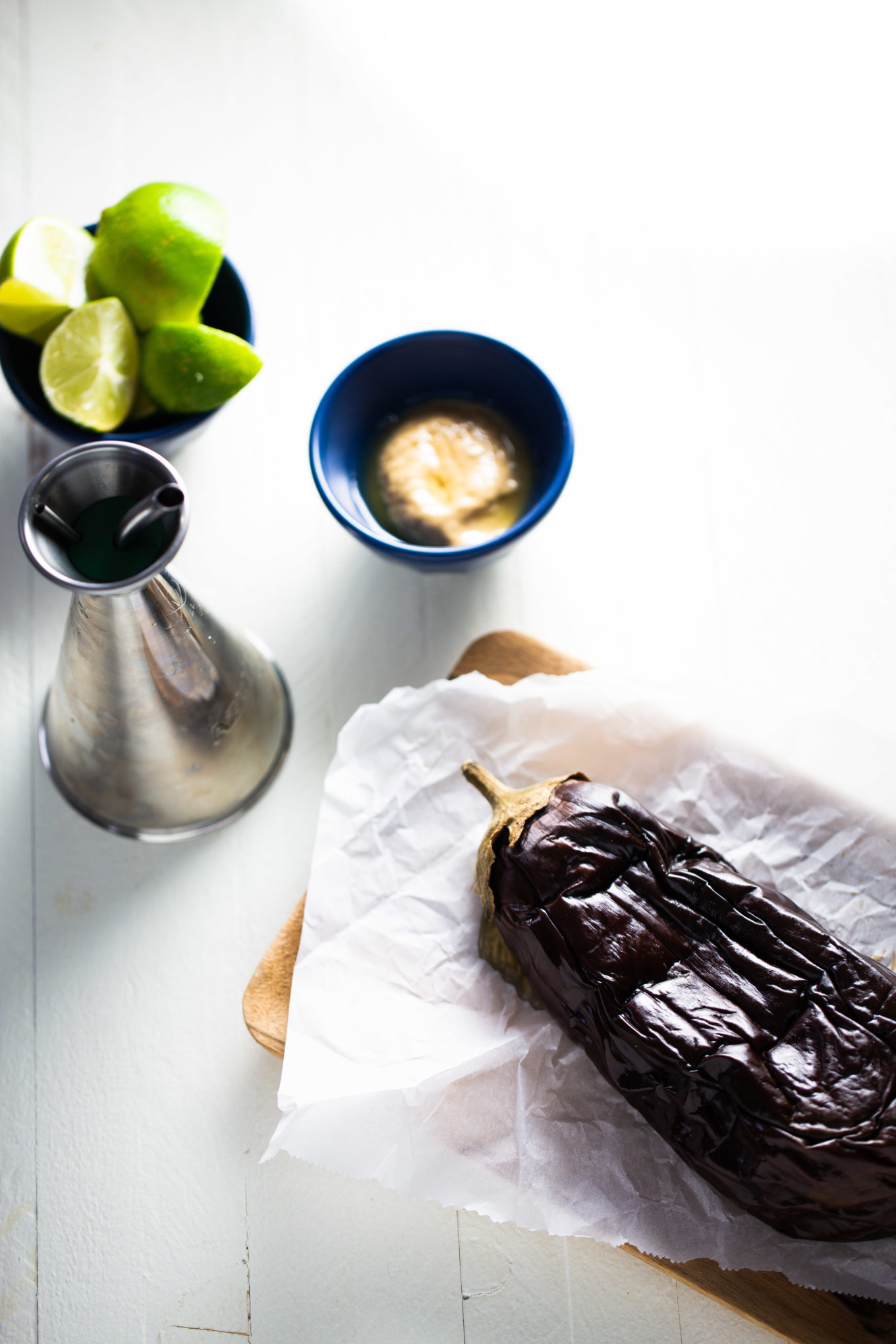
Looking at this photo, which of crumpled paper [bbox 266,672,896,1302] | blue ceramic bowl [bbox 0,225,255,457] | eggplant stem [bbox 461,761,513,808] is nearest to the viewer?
crumpled paper [bbox 266,672,896,1302]

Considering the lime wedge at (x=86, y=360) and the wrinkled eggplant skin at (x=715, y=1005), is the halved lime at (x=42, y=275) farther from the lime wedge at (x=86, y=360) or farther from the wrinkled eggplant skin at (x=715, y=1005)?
the wrinkled eggplant skin at (x=715, y=1005)

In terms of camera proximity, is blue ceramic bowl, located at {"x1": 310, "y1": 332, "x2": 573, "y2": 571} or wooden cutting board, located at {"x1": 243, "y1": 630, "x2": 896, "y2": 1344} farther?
blue ceramic bowl, located at {"x1": 310, "y1": 332, "x2": 573, "y2": 571}

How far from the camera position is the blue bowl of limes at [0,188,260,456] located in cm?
137

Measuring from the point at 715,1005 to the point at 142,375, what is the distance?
1112 millimetres

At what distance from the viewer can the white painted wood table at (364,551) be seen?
133 cm

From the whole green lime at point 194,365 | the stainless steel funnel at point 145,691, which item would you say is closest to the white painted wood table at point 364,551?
the stainless steel funnel at point 145,691

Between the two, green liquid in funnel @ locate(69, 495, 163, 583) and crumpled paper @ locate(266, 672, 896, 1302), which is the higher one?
green liquid in funnel @ locate(69, 495, 163, 583)

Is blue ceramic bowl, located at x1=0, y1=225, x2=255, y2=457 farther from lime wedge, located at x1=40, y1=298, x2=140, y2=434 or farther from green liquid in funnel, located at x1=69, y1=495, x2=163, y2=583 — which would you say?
green liquid in funnel, located at x1=69, y1=495, x2=163, y2=583

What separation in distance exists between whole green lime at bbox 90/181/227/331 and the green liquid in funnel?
1.23 ft

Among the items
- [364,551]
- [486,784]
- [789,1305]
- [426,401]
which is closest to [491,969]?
[486,784]

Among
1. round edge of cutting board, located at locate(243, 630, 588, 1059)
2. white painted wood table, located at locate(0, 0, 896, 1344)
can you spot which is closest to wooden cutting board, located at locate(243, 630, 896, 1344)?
white painted wood table, located at locate(0, 0, 896, 1344)

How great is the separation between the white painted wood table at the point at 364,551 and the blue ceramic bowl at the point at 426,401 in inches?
5.0

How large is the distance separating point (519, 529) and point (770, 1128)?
771 millimetres

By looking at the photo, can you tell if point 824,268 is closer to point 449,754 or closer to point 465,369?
point 465,369
